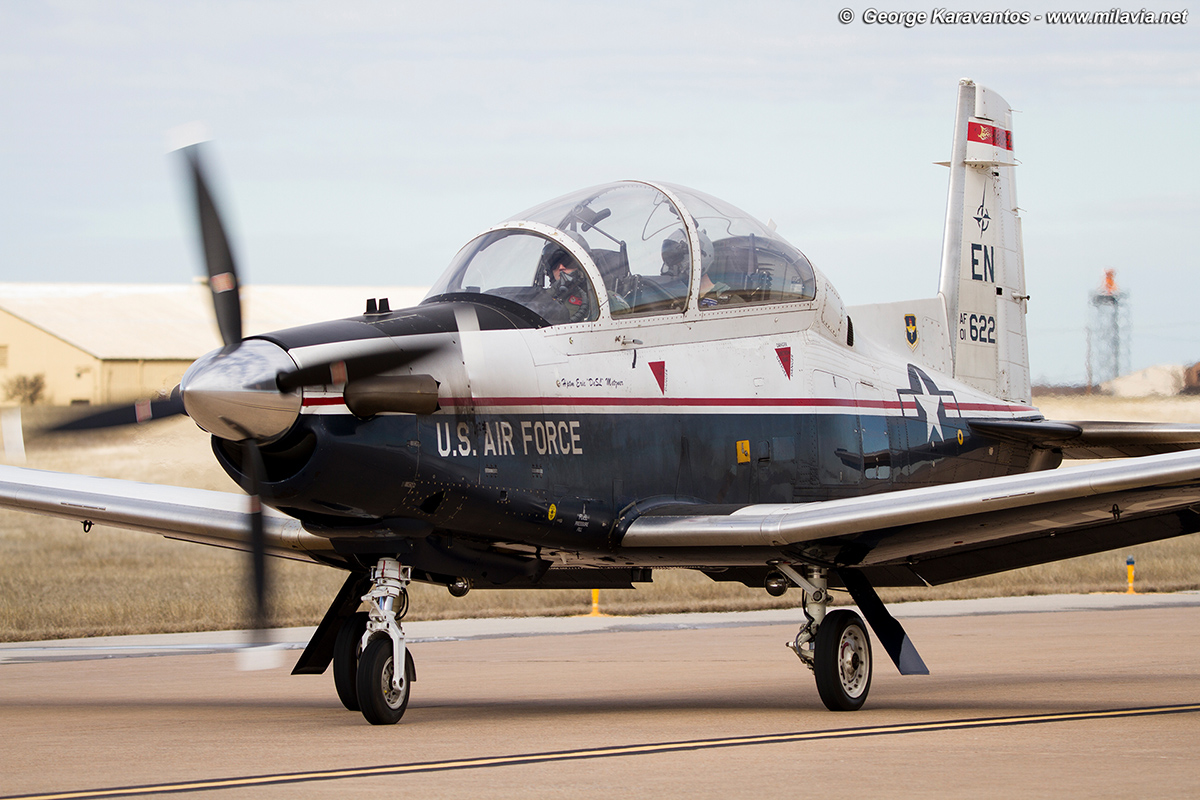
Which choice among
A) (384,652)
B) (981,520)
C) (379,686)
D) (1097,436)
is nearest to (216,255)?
(384,652)

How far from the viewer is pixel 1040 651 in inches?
632

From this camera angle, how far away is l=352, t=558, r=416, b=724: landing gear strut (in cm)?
884

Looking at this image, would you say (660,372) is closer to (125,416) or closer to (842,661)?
(842,661)

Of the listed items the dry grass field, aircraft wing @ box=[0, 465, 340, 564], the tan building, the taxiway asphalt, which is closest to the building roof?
the tan building

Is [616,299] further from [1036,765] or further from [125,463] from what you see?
[125,463]

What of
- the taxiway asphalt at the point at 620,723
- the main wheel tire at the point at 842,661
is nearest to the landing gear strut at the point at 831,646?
the main wheel tire at the point at 842,661

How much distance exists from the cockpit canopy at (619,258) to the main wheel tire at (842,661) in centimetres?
250

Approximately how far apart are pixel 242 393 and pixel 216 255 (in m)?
1.15

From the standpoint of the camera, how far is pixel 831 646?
33.2ft

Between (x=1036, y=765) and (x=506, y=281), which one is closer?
(x=1036, y=765)

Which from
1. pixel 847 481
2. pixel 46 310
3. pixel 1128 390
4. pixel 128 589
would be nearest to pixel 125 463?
pixel 128 589

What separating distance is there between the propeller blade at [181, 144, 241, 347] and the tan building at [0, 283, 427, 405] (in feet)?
97.4

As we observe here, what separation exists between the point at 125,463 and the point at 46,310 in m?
13.4

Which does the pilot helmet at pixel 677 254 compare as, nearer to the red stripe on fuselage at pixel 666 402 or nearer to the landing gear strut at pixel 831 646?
the red stripe on fuselage at pixel 666 402
